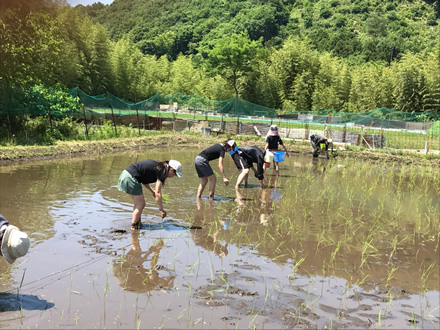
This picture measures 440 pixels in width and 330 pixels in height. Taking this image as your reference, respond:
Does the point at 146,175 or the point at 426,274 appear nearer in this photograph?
A: the point at 426,274

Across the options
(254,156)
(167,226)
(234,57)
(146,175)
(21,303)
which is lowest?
(167,226)

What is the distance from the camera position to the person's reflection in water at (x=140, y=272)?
5.24 meters

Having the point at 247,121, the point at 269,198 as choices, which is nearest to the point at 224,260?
the point at 269,198

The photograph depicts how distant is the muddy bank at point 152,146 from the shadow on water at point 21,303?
10.4 metres

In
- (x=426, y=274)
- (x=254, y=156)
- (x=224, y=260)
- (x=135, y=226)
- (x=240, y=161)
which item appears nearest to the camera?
(x=426, y=274)

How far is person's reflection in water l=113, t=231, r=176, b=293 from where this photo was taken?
5.24m

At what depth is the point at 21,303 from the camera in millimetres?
4609

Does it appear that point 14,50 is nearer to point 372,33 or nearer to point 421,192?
point 421,192

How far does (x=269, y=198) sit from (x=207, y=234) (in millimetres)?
3363

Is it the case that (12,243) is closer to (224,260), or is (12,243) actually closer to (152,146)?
(224,260)

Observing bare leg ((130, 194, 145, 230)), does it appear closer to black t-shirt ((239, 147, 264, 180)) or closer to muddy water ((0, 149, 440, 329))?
muddy water ((0, 149, 440, 329))

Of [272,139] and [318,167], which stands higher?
[272,139]

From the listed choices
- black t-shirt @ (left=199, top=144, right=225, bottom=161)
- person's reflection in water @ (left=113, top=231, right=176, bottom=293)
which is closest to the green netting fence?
black t-shirt @ (left=199, top=144, right=225, bottom=161)

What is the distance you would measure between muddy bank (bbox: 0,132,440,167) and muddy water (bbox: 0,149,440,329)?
4.42m
